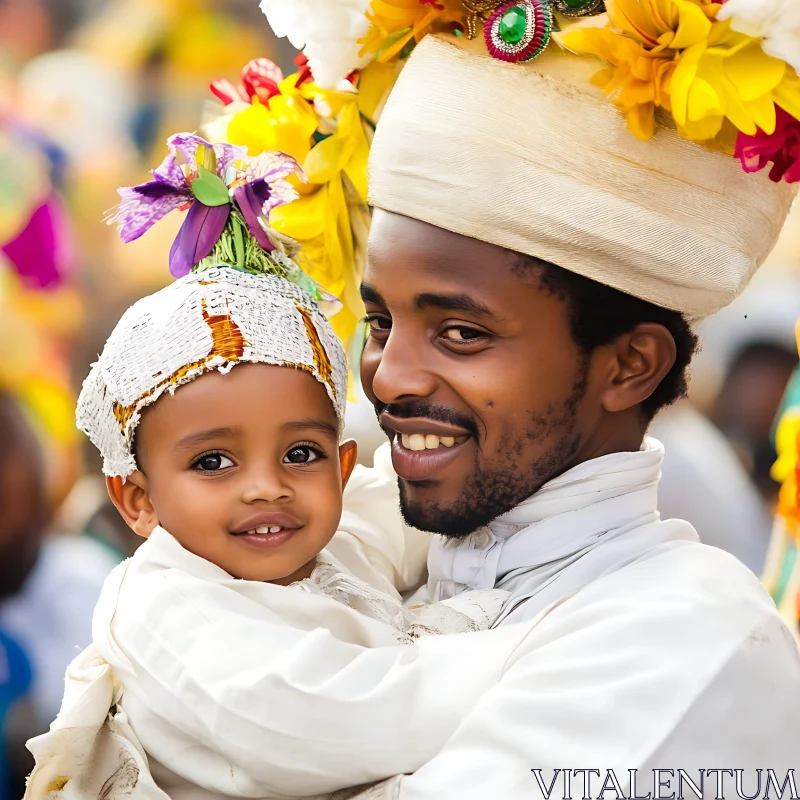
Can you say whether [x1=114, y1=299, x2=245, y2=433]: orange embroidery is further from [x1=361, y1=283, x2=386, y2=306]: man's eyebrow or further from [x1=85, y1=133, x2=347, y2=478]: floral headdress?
[x1=361, y1=283, x2=386, y2=306]: man's eyebrow

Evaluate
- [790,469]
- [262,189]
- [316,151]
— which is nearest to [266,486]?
[262,189]

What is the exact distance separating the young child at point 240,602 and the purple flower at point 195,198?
3cm

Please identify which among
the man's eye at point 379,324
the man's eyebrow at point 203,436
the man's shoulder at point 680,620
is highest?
the man's eye at point 379,324

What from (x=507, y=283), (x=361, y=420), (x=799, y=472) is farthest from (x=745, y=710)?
(x=361, y=420)

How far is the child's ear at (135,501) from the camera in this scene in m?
2.08

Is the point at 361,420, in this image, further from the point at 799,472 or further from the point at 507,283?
the point at 507,283

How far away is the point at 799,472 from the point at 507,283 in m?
1.52

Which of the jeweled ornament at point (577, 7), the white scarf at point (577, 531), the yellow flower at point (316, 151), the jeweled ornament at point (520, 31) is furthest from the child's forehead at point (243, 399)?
the jeweled ornament at point (577, 7)

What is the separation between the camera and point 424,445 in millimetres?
2088

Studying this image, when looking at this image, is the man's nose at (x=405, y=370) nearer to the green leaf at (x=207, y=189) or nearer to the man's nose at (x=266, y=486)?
the man's nose at (x=266, y=486)

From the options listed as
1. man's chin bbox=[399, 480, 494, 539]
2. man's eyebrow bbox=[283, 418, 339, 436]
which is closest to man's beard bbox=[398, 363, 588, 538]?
man's chin bbox=[399, 480, 494, 539]

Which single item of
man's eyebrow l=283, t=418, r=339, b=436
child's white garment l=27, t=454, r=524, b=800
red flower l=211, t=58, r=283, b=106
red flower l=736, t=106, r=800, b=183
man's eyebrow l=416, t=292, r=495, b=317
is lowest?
child's white garment l=27, t=454, r=524, b=800

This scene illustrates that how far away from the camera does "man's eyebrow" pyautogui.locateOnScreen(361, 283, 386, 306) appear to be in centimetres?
211

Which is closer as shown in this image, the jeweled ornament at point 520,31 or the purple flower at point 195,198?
the jeweled ornament at point 520,31
